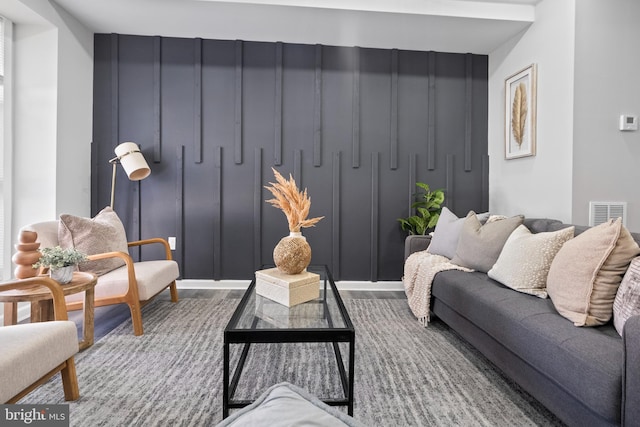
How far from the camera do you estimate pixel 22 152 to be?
9.74 feet

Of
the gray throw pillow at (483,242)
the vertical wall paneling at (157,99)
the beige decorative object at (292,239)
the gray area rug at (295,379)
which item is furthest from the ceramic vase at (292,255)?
the vertical wall paneling at (157,99)

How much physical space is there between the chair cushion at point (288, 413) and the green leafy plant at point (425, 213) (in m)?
3.01

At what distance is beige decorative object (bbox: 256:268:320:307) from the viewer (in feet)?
5.53

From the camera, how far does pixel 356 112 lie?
3.68 meters

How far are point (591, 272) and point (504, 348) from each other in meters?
0.54

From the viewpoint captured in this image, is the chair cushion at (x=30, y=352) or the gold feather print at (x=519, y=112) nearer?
the chair cushion at (x=30, y=352)

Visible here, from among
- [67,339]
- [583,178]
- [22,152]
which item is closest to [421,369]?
[67,339]

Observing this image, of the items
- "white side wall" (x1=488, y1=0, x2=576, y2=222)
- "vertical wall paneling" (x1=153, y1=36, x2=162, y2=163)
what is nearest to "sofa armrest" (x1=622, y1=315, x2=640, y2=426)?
"white side wall" (x1=488, y1=0, x2=576, y2=222)

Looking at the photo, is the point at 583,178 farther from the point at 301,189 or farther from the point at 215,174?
the point at 215,174

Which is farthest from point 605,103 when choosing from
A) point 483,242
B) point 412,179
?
point 412,179

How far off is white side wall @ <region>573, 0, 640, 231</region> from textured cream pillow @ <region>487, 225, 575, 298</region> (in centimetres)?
107

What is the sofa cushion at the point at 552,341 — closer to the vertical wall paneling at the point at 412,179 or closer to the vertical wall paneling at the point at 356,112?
the vertical wall paneling at the point at 412,179

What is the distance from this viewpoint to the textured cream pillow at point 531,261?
183cm

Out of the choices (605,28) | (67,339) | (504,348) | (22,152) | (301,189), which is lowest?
(504,348)
